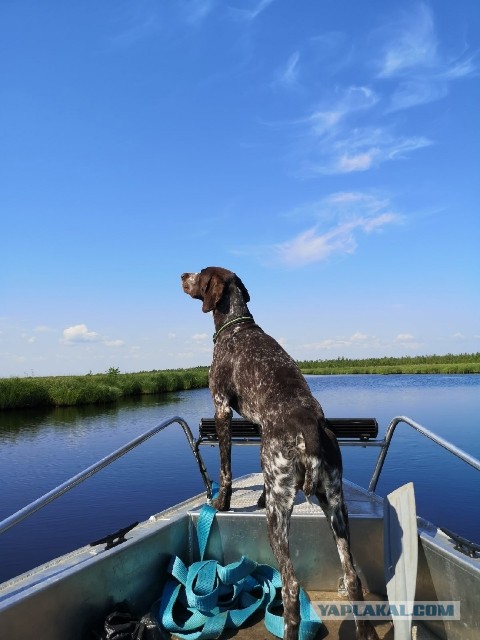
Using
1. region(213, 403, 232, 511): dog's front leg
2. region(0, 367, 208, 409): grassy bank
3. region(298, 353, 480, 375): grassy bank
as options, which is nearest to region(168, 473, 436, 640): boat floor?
region(213, 403, 232, 511): dog's front leg

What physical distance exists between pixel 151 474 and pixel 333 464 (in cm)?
1341

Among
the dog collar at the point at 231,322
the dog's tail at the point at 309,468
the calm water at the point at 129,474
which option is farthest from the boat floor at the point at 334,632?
the calm water at the point at 129,474

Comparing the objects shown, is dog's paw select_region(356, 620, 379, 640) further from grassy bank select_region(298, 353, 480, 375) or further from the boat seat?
grassy bank select_region(298, 353, 480, 375)

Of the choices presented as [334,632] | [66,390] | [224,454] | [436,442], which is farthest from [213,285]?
[66,390]

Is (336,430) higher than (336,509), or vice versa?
(336,430)

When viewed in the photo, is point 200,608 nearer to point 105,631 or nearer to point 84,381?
point 105,631

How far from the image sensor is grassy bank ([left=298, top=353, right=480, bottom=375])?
78.5 metres

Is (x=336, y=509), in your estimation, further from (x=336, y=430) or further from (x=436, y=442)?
(x=336, y=430)

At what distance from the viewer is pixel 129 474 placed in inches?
634

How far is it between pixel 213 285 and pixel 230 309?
11.4 inches

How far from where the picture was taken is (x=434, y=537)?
3533mm

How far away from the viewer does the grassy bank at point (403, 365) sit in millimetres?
78500

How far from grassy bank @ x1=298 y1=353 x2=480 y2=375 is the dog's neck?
254 feet

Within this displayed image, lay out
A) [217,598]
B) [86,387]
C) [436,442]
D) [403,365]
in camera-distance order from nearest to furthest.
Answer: [217,598], [436,442], [86,387], [403,365]
